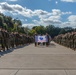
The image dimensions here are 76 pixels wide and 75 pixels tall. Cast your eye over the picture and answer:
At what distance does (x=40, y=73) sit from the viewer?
10.3 m

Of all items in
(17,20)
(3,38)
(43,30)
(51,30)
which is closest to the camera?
(3,38)

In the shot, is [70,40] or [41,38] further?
[41,38]

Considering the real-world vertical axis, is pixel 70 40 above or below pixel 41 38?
below

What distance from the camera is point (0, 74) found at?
10.1 m

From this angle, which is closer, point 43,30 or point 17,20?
point 17,20

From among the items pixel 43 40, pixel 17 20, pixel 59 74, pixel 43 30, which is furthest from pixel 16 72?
pixel 43 30

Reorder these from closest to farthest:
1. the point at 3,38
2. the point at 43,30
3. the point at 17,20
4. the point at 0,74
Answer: the point at 0,74
the point at 3,38
the point at 17,20
the point at 43,30

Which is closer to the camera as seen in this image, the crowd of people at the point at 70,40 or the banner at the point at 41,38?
the crowd of people at the point at 70,40

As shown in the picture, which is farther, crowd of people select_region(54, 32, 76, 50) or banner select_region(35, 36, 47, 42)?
banner select_region(35, 36, 47, 42)

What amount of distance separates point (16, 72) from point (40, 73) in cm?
94

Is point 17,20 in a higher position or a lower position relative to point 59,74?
higher

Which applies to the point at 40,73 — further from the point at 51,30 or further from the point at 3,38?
the point at 51,30

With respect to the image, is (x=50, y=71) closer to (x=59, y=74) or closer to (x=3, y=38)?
(x=59, y=74)

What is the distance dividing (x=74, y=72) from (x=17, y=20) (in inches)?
5341
